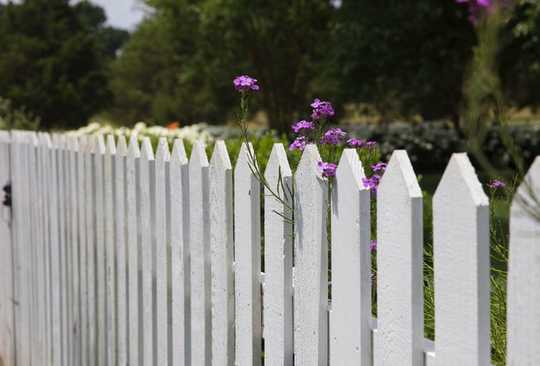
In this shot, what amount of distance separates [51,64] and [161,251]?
35.7m

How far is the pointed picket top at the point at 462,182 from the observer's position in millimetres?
1350

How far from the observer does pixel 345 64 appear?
1691 centimetres

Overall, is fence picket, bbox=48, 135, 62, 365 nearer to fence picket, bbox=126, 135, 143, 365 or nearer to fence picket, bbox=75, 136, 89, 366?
fence picket, bbox=75, 136, 89, 366

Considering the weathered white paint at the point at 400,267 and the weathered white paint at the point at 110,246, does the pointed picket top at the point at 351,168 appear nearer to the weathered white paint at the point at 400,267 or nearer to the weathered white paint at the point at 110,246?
the weathered white paint at the point at 400,267

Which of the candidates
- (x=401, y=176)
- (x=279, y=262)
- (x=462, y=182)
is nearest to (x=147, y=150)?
(x=279, y=262)

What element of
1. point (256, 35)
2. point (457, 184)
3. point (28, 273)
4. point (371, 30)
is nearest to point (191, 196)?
point (457, 184)

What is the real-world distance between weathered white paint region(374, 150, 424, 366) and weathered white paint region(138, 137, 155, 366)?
57.1 inches

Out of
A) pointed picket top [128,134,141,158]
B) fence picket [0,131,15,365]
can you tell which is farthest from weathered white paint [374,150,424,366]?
fence picket [0,131,15,365]

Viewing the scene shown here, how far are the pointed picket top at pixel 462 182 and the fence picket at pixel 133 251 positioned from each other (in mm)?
1782

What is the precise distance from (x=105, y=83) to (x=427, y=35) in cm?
2514

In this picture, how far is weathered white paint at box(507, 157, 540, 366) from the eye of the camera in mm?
1246

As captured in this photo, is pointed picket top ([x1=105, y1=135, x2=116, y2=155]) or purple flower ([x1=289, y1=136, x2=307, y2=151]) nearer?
purple flower ([x1=289, y1=136, x2=307, y2=151])

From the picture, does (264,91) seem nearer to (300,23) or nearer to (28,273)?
(300,23)

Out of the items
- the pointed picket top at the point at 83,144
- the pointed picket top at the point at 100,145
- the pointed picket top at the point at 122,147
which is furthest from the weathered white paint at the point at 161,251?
the pointed picket top at the point at 83,144
